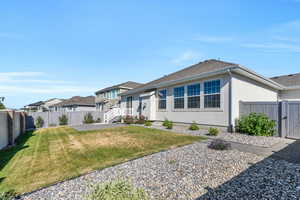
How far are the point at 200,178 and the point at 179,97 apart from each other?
8.65 meters

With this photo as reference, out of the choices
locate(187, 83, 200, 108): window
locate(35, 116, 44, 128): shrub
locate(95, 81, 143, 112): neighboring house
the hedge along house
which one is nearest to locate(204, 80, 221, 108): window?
the hedge along house

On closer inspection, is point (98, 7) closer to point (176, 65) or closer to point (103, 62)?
point (103, 62)

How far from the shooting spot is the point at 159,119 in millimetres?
13500

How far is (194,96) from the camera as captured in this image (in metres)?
10.3

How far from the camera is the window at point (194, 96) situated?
10062 mm

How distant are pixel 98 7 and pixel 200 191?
9.89 meters

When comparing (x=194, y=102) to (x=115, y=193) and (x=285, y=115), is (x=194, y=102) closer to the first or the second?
(x=285, y=115)

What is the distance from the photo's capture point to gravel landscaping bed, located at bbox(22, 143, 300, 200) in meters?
2.58

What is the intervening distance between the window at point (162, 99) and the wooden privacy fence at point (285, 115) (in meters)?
7.00

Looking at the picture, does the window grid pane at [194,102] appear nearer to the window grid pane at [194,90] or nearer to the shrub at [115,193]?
the window grid pane at [194,90]

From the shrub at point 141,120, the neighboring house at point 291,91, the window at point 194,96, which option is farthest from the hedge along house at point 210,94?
the neighboring house at point 291,91

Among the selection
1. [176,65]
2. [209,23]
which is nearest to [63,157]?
[209,23]

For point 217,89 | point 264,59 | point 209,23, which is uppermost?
point 209,23

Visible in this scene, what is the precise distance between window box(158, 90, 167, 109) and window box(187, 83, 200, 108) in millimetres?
2702
